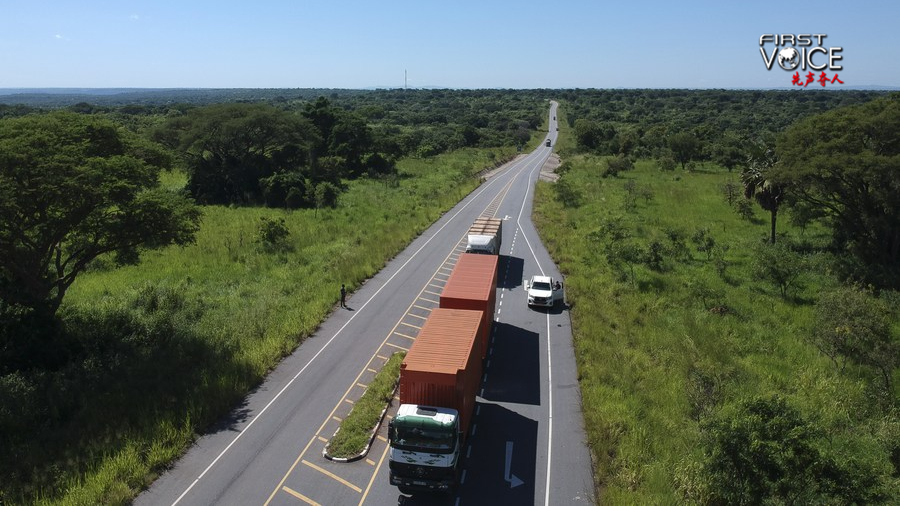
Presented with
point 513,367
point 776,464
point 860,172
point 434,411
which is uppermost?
point 860,172

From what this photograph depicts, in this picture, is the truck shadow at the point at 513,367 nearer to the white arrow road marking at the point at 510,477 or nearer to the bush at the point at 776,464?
the white arrow road marking at the point at 510,477

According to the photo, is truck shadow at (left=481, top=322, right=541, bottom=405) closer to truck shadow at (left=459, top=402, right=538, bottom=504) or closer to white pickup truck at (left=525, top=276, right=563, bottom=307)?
truck shadow at (left=459, top=402, right=538, bottom=504)

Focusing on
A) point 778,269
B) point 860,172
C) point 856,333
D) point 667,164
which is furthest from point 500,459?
point 667,164

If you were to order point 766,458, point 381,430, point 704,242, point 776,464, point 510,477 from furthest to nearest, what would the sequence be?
point 704,242 < point 381,430 < point 510,477 < point 766,458 < point 776,464

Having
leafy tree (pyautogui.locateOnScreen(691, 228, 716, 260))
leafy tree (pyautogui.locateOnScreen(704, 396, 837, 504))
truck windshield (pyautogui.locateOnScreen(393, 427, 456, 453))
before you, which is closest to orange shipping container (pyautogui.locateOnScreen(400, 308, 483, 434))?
truck windshield (pyautogui.locateOnScreen(393, 427, 456, 453))

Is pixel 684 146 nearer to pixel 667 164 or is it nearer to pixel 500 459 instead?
pixel 667 164

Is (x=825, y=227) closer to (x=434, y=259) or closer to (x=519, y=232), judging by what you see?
(x=519, y=232)
